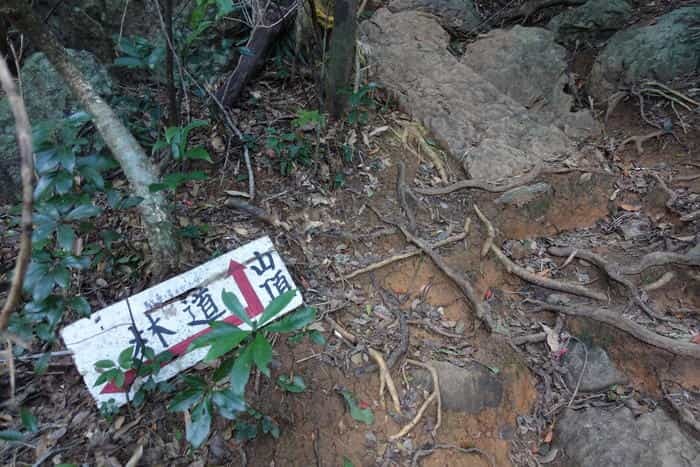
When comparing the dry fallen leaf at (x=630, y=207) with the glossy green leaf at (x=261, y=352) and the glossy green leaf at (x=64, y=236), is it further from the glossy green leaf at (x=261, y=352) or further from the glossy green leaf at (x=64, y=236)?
the glossy green leaf at (x=64, y=236)

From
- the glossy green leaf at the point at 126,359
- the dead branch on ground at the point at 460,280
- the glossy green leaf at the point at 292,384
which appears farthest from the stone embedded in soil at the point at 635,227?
the glossy green leaf at the point at 126,359

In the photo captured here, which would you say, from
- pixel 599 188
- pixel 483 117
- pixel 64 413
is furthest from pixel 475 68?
pixel 64 413

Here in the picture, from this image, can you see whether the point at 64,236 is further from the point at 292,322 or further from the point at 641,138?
the point at 641,138

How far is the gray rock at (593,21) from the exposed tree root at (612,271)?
305 centimetres

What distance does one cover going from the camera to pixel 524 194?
11.1ft

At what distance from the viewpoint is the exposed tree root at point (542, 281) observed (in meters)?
2.94

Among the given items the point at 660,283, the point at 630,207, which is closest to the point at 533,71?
the point at 630,207

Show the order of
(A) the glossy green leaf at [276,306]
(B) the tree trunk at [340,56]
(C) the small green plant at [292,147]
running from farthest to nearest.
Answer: (B) the tree trunk at [340,56] → (C) the small green plant at [292,147] → (A) the glossy green leaf at [276,306]

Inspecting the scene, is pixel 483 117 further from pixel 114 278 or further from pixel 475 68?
pixel 114 278

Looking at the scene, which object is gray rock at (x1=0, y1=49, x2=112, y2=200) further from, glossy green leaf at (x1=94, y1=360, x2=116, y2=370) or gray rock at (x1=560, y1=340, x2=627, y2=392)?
gray rock at (x1=560, y1=340, x2=627, y2=392)

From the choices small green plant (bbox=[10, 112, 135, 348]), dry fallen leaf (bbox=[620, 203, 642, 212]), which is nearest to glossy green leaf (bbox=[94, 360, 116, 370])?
small green plant (bbox=[10, 112, 135, 348])

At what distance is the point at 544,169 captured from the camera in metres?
3.58

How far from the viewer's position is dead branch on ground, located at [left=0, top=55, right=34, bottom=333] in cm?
63

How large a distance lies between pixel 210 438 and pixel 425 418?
42.9 inches
